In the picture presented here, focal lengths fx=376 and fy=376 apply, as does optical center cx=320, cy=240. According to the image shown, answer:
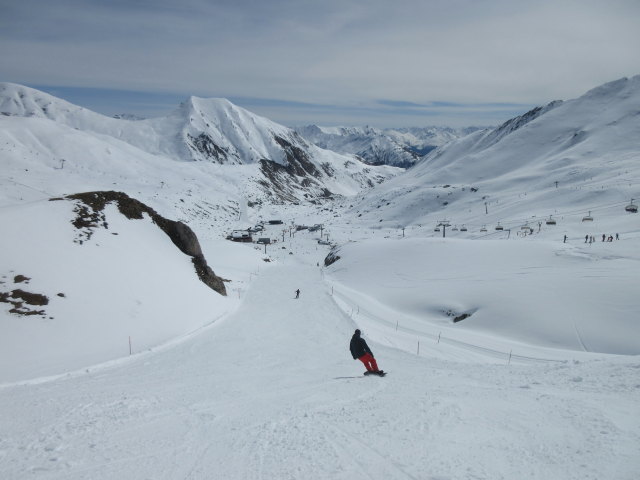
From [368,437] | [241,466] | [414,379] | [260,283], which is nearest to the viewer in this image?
[241,466]

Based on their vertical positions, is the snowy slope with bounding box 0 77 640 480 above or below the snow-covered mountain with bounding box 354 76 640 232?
below

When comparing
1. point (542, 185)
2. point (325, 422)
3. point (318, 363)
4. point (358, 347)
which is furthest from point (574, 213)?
point (325, 422)

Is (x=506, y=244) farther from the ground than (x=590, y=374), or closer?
farther from the ground

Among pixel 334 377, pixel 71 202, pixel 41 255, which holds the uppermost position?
pixel 71 202

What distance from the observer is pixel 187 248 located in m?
33.5

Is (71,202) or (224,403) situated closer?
(224,403)

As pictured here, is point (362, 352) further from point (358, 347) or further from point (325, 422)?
point (325, 422)

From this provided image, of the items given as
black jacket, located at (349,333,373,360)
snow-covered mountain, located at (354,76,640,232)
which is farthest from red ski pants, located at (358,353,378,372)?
snow-covered mountain, located at (354,76,640,232)

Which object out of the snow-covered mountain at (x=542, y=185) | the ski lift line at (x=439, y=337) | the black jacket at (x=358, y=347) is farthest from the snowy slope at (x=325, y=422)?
the snow-covered mountain at (x=542, y=185)

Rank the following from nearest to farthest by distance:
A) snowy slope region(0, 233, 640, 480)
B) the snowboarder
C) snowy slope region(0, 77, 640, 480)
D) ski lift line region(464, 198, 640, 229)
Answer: snowy slope region(0, 233, 640, 480) → snowy slope region(0, 77, 640, 480) → the snowboarder → ski lift line region(464, 198, 640, 229)

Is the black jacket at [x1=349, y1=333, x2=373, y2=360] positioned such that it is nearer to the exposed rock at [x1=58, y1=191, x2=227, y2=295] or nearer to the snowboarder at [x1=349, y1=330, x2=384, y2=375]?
the snowboarder at [x1=349, y1=330, x2=384, y2=375]

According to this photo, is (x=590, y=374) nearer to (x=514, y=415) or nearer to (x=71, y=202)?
(x=514, y=415)

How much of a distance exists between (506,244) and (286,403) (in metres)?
45.3

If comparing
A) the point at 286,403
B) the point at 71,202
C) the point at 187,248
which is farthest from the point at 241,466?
the point at 187,248
